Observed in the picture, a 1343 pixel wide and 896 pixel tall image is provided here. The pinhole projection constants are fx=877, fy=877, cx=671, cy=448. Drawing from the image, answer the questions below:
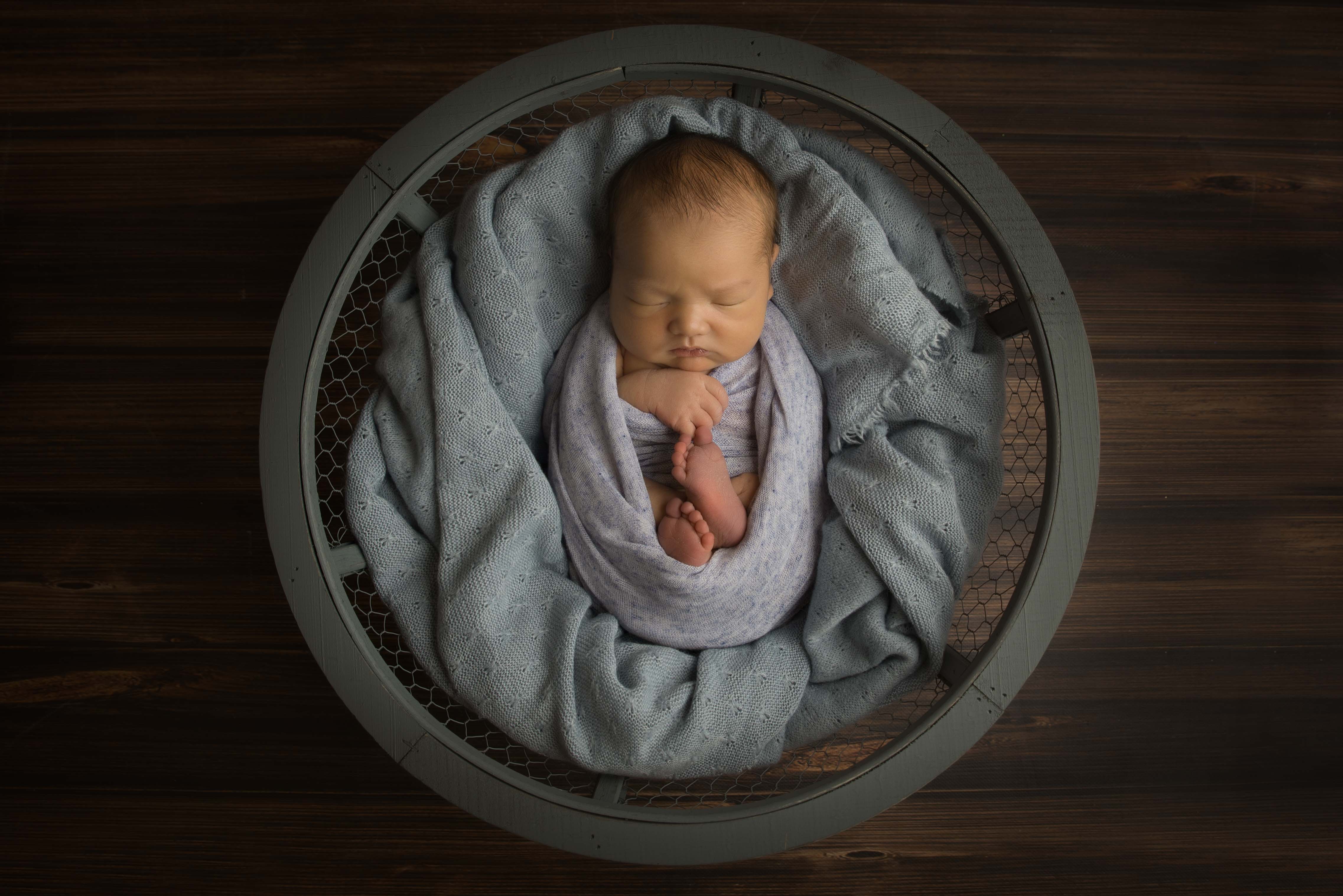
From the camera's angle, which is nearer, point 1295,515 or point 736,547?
point 736,547

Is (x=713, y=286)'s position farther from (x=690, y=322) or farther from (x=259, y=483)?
(x=259, y=483)

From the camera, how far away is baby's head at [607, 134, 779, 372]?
0.82 metres

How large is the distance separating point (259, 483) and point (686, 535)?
58 centimetres

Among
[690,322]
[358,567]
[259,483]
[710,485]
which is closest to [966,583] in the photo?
[710,485]

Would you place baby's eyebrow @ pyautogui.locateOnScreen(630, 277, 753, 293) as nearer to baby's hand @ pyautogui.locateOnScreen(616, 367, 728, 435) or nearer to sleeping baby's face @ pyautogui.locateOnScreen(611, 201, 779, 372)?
sleeping baby's face @ pyautogui.locateOnScreen(611, 201, 779, 372)

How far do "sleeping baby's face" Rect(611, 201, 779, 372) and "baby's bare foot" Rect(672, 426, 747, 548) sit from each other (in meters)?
0.08

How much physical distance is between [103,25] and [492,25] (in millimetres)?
504

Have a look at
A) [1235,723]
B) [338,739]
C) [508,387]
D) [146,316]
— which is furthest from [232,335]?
[1235,723]

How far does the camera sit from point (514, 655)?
833 millimetres

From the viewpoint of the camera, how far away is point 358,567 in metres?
0.83

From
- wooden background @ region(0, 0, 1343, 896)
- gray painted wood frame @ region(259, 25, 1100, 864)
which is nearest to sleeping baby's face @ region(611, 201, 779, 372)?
gray painted wood frame @ region(259, 25, 1100, 864)

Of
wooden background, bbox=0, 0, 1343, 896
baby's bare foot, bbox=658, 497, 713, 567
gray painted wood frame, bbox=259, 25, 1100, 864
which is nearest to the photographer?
gray painted wood frame, bbox=259, 25, 1100, 864

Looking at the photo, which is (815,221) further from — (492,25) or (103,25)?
(103,25)

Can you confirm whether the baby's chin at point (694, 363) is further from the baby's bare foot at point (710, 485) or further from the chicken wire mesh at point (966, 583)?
the chicken wire mesh at point (966, 583)
